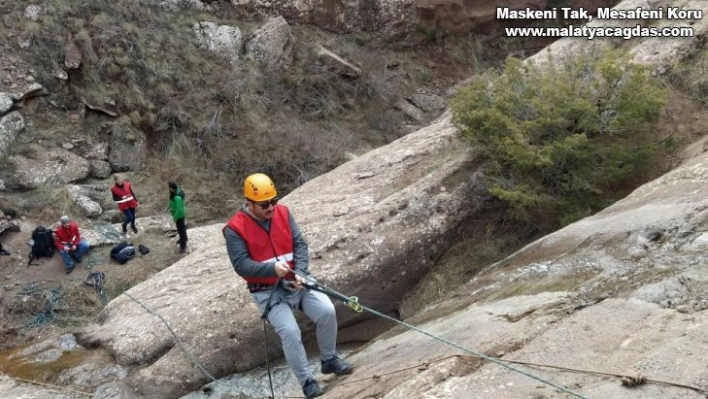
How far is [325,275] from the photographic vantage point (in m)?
6.77

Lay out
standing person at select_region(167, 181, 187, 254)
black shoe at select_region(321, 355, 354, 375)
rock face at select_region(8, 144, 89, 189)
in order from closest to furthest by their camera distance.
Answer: black shoe at select_region(321, 355, 354, 375) → standing person at select_region(167, 181, 187, 254) → rock face at select_region(8, 144, 89, 189)

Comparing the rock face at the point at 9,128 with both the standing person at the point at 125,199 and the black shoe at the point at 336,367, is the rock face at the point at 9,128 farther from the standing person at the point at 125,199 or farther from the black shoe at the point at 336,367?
the black shoe at the point at 336,367

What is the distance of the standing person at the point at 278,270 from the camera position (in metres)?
4.85

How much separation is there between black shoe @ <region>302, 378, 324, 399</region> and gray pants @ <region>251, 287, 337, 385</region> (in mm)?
39

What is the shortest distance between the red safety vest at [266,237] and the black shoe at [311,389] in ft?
2.74

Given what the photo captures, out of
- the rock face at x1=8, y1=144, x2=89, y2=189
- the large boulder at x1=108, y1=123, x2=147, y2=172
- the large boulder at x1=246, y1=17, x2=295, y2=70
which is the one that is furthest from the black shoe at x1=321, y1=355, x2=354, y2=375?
the large boulder at x1=246, y1=17, x2=295, y2=70

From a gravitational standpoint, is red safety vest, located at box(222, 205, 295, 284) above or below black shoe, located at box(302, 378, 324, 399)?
above

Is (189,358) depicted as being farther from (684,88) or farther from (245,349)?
(684,88)

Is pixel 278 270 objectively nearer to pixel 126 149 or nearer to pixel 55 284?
pixel 55 284

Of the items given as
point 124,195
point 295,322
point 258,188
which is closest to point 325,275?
point 295,322

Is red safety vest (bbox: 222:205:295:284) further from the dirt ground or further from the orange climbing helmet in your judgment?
the dirt ground

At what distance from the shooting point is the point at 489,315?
4.86 meters

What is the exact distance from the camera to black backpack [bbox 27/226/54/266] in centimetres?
1159

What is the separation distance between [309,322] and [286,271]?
1.97m
